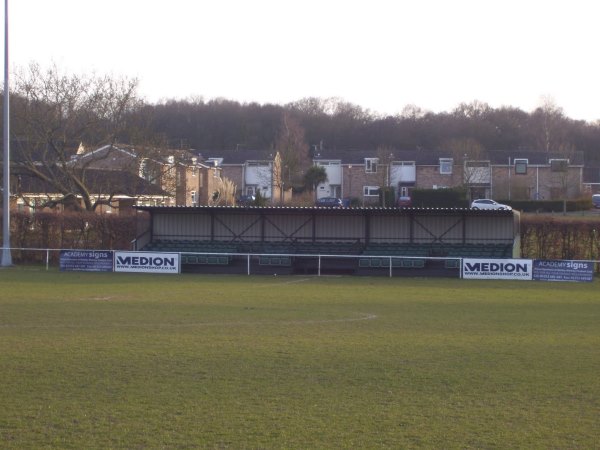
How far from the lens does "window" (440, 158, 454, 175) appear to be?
81.9 meters

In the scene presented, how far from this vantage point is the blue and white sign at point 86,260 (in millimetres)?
32750

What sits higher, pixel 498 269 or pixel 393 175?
pixel 393 175

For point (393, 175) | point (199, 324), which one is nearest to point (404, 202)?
point (393, 175)

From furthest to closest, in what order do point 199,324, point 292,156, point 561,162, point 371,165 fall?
1. point 371,165
2. point 561,162
3. point 292,156
4. point 199,324

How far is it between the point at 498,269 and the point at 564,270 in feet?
8.09

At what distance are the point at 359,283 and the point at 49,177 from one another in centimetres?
2499

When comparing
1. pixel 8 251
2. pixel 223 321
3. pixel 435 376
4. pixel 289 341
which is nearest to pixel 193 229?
pixel 8 251

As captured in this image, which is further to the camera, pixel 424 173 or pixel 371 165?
pixel 371 165

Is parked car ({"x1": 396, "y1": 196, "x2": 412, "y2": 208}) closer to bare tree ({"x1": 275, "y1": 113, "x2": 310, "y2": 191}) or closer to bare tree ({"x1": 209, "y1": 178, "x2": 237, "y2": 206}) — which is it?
bare tree ({"x1": 275, "y1": 113, "x2": 310, "y2": 191})

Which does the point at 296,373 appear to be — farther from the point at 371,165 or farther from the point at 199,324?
the point at 371,165

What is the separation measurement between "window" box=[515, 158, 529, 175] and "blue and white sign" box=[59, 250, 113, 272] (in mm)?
58147

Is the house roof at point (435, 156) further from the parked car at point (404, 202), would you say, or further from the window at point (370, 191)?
the parked car at point (404, 202)

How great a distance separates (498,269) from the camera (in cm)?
3064

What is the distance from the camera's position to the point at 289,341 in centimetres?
1480
